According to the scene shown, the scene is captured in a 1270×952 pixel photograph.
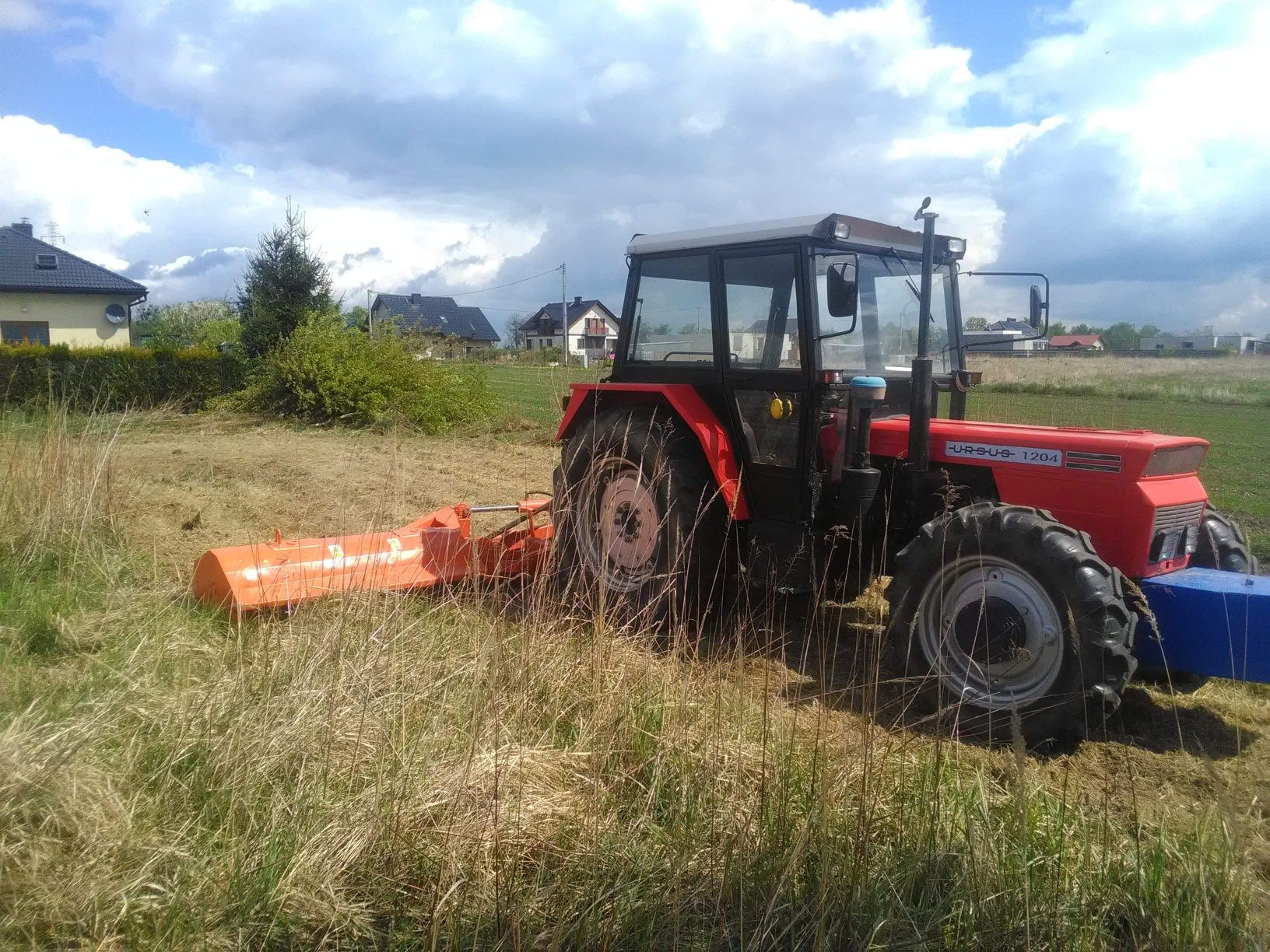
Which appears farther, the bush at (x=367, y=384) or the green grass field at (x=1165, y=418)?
the bush at (x=367, y=384)

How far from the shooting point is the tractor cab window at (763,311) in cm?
479

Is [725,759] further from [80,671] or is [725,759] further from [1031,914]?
[80,671]

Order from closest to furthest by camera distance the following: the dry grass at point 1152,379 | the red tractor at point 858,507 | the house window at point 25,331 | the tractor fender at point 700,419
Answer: the red tractor at point 858,507, the tractor fender at point 700,419, the dry grass at point 1152,379, the house window at point 25,331

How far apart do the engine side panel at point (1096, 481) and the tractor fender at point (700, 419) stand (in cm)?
101

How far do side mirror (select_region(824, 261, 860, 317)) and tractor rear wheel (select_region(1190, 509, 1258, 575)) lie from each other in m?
1.94

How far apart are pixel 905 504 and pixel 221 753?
3.17 metres

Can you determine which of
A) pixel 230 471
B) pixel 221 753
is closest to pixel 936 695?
pixel 221 753

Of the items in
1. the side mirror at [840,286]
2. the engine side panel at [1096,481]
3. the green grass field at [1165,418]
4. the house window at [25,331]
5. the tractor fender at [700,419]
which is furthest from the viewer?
the house window at [25,331]

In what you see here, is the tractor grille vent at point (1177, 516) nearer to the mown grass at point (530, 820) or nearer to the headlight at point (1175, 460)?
the headlight at point (1175, 460)

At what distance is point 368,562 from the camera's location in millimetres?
4691

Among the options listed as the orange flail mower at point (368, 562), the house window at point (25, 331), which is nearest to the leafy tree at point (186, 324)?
the house window at point (25, 331)

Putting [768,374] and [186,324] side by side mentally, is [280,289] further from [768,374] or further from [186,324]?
[186,324]

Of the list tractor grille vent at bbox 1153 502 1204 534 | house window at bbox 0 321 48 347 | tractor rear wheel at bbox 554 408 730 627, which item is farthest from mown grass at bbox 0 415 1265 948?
house window at bbox 0 321 48 347

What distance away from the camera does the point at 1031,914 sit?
7.74ft
